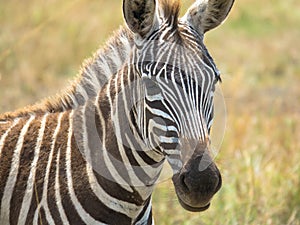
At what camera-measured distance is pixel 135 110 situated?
3.89 m

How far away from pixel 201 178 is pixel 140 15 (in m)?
0.93

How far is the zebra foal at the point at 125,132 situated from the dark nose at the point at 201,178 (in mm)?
63

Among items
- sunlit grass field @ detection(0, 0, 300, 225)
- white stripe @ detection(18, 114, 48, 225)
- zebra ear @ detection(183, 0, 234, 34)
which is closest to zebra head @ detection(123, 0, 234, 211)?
zebra ear @ detection(183, 0, 234, 34)

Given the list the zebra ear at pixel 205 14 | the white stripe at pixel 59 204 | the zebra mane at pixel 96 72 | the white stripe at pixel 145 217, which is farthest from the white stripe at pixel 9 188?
the zebra ear at pixel 205 14

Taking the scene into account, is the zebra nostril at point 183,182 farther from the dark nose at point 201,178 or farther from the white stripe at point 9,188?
the white stripe at point 9,188

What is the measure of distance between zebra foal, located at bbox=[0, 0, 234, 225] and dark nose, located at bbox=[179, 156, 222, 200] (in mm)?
63

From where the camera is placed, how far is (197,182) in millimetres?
3453

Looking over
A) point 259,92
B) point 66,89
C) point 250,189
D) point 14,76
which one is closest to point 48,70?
point 14,76

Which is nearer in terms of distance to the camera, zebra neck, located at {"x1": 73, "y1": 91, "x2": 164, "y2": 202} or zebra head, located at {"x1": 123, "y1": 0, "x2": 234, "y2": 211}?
zebra head, located at {"x1": 123, "y1": 0, "x2": 234, "y2": 211}

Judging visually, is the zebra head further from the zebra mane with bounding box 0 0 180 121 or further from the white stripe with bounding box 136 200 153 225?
the white stripe with bounding box 136 200 153 225

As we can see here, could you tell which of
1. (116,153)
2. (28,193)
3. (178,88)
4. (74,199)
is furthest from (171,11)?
(28,193)

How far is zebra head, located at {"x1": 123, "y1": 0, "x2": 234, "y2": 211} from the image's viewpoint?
350cm

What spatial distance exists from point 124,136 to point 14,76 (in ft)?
19.7

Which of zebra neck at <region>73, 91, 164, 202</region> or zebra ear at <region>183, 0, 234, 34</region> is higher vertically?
zebra ear at <region>183, 0, 234, 34</region>
